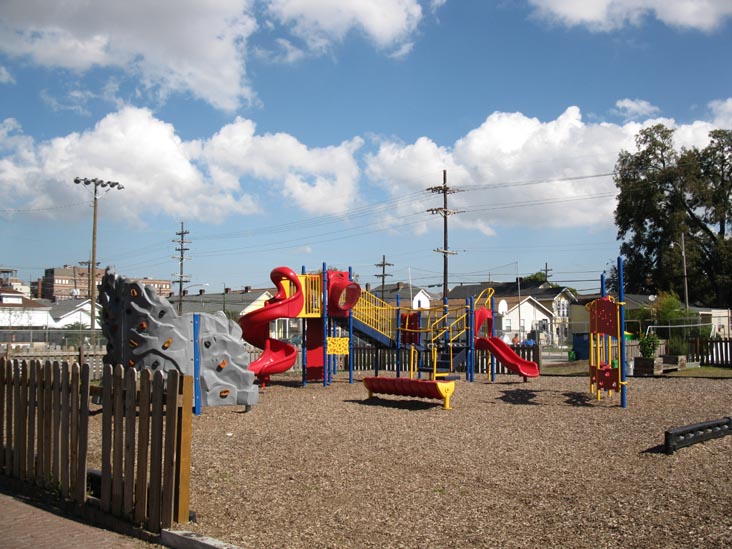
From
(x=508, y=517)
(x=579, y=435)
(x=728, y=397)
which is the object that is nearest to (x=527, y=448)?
(x=579, y=435)

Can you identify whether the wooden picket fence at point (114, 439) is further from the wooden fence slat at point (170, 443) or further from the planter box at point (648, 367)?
the planter box at point (648, 367)

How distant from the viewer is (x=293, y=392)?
1764cm

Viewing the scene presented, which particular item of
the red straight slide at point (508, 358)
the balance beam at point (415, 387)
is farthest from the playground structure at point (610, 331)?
the red straight slide at point (508, 358)

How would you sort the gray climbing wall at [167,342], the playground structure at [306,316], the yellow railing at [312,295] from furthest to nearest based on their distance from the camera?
the yellow railing at [312,295]
the playground structure at [306,316]
the gray climbing wall at [167,342]

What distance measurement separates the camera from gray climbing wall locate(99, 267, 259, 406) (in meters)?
13.2

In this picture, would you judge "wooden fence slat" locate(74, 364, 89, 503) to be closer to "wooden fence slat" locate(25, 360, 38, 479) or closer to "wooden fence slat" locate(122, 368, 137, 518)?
"wooden fence slat" locate(122, 368, 137, 518)

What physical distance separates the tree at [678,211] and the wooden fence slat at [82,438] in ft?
180

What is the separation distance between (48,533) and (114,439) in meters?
0.95

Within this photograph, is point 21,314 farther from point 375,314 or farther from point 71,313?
point 375,314

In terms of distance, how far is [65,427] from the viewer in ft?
22.6

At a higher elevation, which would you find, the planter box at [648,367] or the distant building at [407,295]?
the distant building at [407,295]

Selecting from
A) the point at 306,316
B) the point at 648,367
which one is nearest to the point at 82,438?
the point at 306,316

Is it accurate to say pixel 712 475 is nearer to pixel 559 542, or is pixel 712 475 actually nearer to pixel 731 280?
pixel 559 542

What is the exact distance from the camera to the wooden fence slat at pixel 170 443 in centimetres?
556
